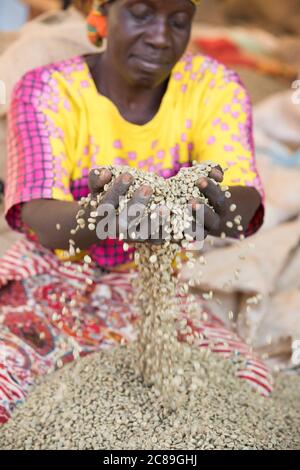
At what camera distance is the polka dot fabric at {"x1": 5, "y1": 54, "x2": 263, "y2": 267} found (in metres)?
1.44

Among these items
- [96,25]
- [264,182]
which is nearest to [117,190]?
[96,25]

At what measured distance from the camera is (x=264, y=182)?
2248 millimetres

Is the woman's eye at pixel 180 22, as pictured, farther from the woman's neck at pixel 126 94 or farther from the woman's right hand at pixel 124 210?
the woman's right hand at pixel 124 210

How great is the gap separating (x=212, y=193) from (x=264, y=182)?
1111 millimetres

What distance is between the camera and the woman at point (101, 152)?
1.40 m

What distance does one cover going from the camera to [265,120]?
2469 millimetres

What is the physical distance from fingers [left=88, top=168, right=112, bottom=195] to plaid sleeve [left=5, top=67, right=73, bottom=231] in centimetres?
25

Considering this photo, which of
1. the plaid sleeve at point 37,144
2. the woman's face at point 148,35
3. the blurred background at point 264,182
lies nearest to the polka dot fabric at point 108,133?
the plaid sleeve at point 37,144

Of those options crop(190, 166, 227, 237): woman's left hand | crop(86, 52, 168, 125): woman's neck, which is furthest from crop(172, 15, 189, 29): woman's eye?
crop(190, 166, 227, 237): woman's left hand

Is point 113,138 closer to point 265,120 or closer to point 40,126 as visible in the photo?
point 40,126

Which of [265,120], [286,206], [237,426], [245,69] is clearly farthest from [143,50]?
[245,69]

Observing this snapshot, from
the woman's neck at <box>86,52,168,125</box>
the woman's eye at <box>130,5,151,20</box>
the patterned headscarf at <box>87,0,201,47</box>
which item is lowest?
the woman's neck at <box>86,52,168,125</box>

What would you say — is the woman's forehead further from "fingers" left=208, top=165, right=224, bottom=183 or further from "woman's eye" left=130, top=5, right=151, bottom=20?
"fingers" left=208, top=165, right=224, bottom=183
